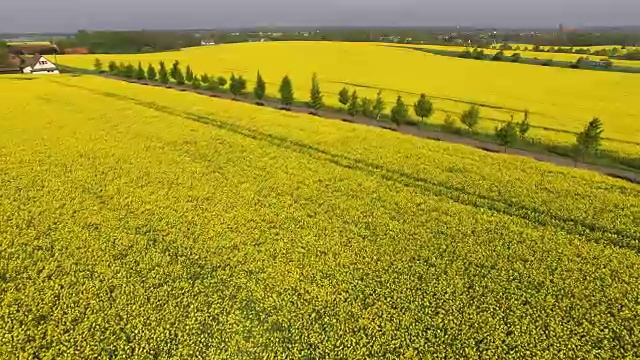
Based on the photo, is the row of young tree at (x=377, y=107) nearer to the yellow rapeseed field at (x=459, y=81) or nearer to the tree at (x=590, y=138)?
the tree at (x=590, y=138)

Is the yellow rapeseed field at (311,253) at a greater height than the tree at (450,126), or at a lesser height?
lesser

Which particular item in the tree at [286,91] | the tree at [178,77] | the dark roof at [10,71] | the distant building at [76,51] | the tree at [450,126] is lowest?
the tree at [450,126]

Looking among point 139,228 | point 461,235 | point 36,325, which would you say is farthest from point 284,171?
point 36,325

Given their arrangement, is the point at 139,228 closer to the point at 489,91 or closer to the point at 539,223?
the point at 539,223

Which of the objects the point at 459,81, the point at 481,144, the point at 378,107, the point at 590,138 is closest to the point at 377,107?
the point at 378,107

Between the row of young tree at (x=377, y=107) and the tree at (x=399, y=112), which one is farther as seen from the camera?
the tree at (x=399, y=112)

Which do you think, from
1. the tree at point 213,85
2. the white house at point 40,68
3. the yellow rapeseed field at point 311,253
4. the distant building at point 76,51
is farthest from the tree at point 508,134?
Result: the distant building at point 76,51
